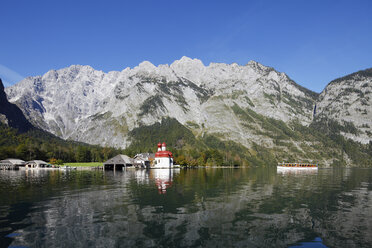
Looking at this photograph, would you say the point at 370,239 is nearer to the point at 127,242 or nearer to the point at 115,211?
the point at 127,242

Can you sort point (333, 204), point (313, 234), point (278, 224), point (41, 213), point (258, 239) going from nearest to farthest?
point (258, 239) < point (313, 234) < point (278, 224) < point (41, 213) < point (333, 204)

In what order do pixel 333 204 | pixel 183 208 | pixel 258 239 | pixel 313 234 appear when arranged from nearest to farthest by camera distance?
1. pixel 258 239
2. pixel 313 234
3. pixel 183 208
4. pixel 333 204

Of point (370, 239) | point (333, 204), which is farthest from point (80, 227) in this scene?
point (333, 204)

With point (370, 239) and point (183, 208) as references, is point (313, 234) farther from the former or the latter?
point (183, 208)

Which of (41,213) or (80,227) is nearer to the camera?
(80,227)

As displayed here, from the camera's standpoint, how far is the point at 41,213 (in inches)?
1373

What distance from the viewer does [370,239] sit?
25734mm

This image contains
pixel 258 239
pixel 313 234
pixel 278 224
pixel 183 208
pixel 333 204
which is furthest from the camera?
pixel 333 204

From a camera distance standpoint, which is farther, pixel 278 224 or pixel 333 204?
pixel 333 204

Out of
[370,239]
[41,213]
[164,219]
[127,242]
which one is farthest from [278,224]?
[41,213]

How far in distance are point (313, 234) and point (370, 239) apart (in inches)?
197

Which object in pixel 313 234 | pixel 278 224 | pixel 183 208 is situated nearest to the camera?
pixel 313 234

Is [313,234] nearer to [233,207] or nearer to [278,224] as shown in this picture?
[278,224]

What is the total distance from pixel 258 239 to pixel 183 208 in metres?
15.7
